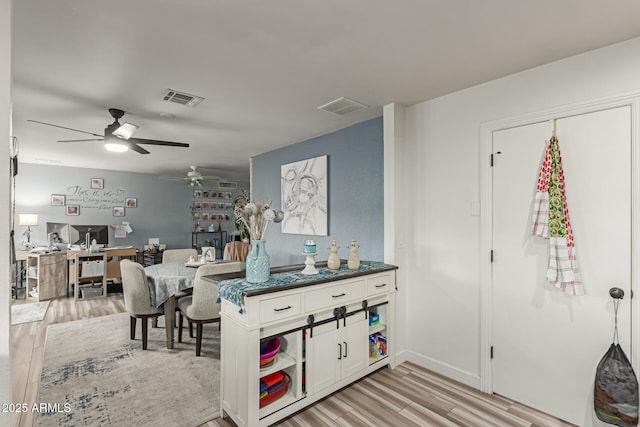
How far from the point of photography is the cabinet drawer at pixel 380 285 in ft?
8.91

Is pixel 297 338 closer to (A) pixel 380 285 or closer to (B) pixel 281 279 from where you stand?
(B) pixel 281 279

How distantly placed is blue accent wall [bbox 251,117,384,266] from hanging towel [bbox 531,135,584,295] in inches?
53.4

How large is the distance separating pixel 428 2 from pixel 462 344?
2.50 meters

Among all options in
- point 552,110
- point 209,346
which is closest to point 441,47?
point 552,110

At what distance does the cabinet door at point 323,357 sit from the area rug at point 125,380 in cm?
72

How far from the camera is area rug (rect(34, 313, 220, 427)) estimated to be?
2.18 metres

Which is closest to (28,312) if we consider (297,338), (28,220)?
(28,220)

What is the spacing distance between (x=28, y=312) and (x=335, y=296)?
4969mm

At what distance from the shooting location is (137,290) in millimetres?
3125

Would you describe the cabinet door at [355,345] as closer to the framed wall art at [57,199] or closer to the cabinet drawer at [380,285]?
the cabinet drawer at [380,285]

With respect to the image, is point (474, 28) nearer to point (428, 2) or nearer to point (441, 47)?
point (441, 47)

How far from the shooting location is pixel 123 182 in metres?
6.76

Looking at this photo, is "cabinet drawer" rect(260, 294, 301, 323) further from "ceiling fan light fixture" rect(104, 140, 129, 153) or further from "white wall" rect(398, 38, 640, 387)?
"ceiling fan light fixture" rect(104, 140, 129, 153)

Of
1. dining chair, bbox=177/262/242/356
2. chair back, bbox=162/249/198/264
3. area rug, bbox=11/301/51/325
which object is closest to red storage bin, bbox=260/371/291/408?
dining chair, bbox=177/262/242/356
